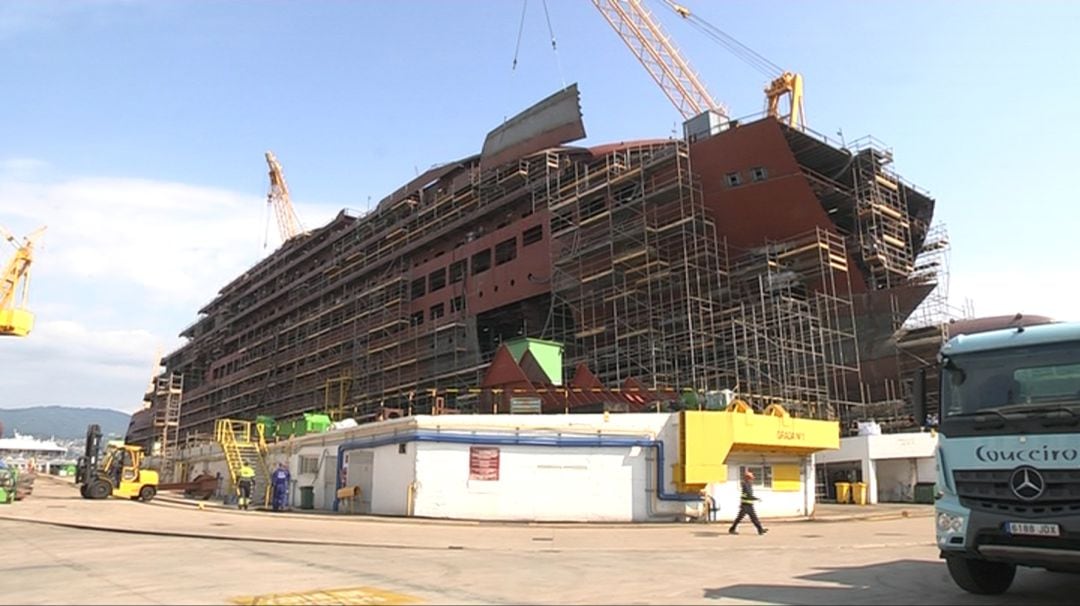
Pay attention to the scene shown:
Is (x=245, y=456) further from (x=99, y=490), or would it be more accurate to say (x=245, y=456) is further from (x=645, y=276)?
(x=645, y=276)

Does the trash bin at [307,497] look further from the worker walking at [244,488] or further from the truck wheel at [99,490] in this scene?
the truck wheel at [99,490]

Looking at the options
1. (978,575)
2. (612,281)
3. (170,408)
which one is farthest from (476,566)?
(170,408)

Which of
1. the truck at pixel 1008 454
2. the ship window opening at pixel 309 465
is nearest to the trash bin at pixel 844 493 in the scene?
the ship window opening at pixel 309 465

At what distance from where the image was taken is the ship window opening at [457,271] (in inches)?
2351

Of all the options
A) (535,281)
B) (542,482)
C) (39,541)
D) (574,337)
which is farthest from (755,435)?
(535,281)

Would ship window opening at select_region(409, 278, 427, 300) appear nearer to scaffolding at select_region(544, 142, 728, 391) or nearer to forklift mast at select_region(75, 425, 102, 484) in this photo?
scaffolding at select_region(544, 142, 728, 391)

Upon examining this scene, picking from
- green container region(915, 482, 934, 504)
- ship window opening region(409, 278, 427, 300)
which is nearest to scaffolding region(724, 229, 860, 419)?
green container region(915, 482, 934, 504)

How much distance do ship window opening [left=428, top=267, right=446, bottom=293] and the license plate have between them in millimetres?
55577

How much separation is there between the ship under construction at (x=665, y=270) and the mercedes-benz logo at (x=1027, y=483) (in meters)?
18.8

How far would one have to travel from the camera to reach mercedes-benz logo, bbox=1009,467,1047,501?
330 inches

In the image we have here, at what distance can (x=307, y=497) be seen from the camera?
30078 millimetres

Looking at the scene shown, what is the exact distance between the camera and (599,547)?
1596cm

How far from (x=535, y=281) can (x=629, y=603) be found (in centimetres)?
4310

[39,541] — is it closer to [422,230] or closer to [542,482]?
[542,482]
